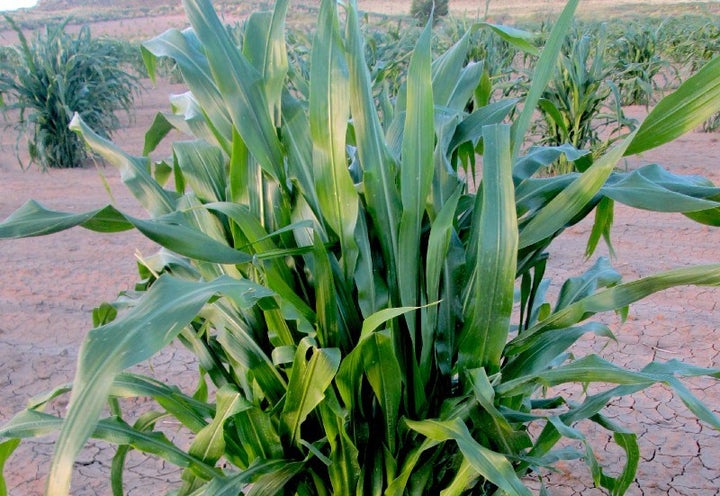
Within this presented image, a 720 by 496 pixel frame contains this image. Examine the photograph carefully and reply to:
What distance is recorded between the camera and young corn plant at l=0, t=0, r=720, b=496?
0.93 metres

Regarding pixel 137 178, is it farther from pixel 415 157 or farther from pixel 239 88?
pixel 415 157

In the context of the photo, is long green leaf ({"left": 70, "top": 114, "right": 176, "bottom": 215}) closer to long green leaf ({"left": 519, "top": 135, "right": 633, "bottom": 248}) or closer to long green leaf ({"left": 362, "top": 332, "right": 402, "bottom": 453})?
Answer: long green leaf ({"left": 362, "top": 332, "right": 402, "bottom": 453})

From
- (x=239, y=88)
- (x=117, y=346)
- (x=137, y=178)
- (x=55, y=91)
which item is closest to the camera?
(x=117, y=346)

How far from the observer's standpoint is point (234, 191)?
106 centimetres

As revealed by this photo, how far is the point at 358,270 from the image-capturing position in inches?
39.9

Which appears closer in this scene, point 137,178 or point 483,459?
point 483,459

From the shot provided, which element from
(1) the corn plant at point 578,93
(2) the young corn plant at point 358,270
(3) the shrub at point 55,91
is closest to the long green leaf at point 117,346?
(2) the young corn plant at point 358,270

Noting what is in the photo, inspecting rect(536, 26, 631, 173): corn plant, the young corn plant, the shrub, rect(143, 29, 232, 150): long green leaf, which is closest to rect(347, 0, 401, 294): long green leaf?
the young corn plant

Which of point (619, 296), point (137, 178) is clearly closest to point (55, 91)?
point (137, 178)

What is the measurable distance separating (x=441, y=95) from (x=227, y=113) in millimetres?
412

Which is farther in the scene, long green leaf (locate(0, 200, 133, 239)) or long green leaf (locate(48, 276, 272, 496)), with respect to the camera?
long green leaf (locate(0, 200, 133, 239))

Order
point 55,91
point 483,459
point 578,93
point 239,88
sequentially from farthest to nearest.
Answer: point 55,91 < point 578,93 < point 239,88 < point 483,459

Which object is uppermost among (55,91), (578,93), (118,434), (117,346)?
(117,346)

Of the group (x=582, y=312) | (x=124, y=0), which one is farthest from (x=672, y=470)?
(x=124, y=0)
